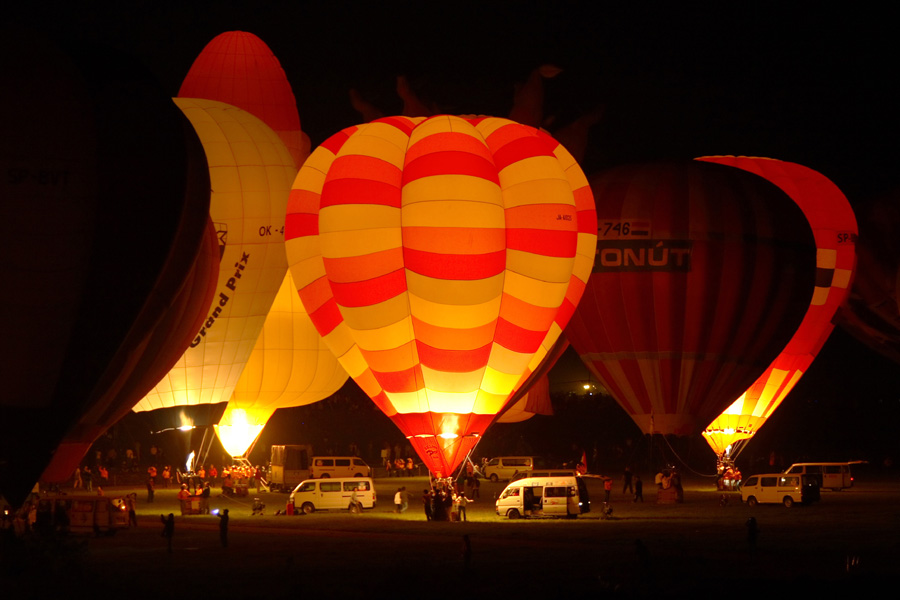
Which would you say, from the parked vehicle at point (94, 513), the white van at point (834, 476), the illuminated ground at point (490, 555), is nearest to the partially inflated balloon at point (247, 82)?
the illuminated ground at point (490, 555)

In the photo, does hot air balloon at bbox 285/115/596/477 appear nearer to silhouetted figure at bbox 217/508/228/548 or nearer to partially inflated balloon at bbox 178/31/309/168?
silhouetted figure at bbox 217/508/228/548

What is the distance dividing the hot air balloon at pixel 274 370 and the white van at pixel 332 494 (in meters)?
5.35

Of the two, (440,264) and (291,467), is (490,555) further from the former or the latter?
(291,467)

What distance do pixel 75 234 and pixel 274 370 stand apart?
14418 mm

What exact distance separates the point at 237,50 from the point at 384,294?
13.0 meters

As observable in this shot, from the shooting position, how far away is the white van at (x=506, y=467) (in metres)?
34.3

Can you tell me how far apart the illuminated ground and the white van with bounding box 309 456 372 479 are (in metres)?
7.15

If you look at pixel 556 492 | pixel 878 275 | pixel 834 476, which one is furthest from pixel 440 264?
pixel 878 275

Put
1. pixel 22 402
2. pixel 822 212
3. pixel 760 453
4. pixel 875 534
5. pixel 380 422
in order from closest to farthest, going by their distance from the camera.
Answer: pixel 22 402, pixel 875 534, pixel 822 212, pixel 760 453, pixel 380 422

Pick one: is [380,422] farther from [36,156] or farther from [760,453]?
[36,156]

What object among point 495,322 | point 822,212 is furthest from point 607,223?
point 822,212

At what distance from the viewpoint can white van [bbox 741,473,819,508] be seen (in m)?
24.5

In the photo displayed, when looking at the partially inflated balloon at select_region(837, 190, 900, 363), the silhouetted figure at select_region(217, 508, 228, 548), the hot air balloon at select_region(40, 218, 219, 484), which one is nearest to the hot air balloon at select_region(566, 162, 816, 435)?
the partially inflated balloon at select_region(837, 190, 900, 363)

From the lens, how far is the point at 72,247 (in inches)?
621
